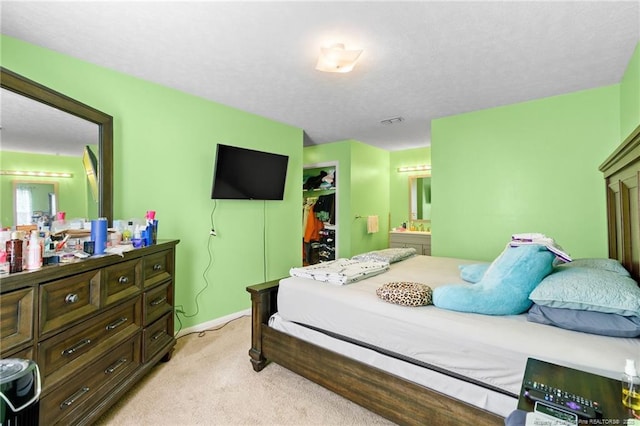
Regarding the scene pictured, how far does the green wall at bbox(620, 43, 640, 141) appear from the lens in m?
2.04

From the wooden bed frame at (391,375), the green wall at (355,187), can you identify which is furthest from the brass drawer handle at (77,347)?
the green wall at (355,187)

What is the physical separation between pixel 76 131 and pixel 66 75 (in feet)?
1.50

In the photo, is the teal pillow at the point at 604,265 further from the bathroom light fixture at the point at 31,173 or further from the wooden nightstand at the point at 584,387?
the bathroom light fixture at the point at 31,173

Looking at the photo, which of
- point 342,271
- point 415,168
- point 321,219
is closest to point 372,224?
point 321,219

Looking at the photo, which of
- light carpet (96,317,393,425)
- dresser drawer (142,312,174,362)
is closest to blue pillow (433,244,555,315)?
light carpet (96,317,393,425)

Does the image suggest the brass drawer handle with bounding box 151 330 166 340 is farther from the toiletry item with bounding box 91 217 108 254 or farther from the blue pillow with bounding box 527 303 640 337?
the blue pillow with bounding box 527 303 640 337

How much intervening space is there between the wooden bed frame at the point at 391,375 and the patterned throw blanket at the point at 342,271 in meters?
0.29

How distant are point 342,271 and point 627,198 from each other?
179cm

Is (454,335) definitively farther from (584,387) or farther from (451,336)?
(584,387)

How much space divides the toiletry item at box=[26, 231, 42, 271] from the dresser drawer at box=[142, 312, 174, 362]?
0.87m

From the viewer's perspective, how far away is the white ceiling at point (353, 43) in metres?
1.60

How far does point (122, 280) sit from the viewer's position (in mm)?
1719

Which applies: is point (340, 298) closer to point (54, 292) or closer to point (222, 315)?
point (54, 292)

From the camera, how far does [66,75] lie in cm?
206
